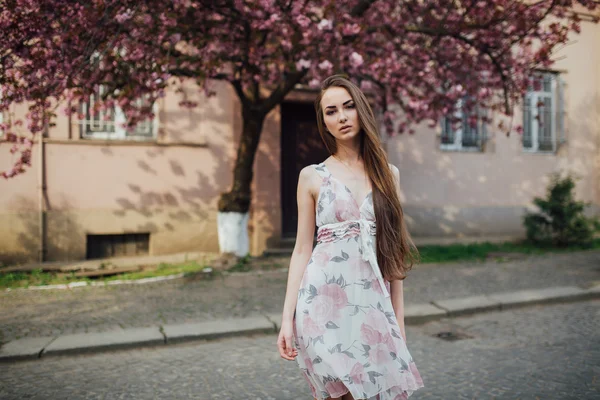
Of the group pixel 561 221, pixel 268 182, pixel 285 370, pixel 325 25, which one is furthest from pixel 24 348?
pixel 561 221

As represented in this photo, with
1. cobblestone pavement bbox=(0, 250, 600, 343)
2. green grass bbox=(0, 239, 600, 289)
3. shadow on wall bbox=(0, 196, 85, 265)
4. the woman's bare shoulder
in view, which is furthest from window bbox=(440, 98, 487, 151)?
the woman's bare shoulder

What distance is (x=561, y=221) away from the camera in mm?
10648

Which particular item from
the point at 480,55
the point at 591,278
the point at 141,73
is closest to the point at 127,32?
the point at 141,73

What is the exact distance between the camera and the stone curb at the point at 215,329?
14.9 feet

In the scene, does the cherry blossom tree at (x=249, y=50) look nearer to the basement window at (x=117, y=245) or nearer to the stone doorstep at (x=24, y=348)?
the basement window at (x=117, y=245)

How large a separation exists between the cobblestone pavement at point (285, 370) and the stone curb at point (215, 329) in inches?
3.6

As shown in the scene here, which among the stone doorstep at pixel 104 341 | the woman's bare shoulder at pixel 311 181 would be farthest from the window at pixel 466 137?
the woman's bare shoulder at pixel 311 181

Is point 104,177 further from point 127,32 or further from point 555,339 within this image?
point 555,339

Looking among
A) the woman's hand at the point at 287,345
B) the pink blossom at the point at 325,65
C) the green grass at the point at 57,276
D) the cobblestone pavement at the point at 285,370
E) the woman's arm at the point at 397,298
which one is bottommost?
the cobblestone pavement at the point at 285,370

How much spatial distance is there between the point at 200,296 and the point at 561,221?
839cm

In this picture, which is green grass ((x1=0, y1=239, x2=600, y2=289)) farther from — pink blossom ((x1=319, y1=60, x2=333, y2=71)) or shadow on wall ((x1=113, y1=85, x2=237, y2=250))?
pink blossom ((x1=319, y1=60, x2=333, y2=71))

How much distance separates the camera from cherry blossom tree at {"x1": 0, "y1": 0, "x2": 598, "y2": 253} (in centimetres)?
511

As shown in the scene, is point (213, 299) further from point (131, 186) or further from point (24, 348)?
point (131, 186)

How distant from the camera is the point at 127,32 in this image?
580 centimetres
